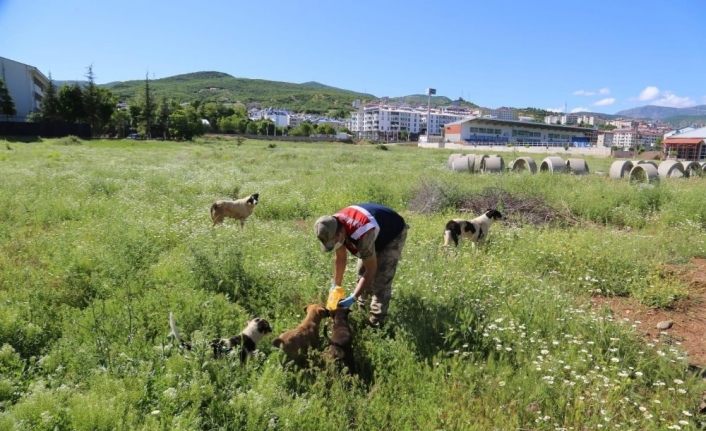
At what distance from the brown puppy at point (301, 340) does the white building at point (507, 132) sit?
344ft

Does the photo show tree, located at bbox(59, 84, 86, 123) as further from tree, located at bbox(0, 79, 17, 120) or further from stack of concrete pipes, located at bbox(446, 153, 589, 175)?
stack of concrete pipes, located at bbox(446, 153, 589, 175)

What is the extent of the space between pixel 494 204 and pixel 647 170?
9142mm

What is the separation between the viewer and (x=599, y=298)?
20.8 feet

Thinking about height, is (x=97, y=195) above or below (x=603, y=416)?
above

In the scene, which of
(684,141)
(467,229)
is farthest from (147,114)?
(684,141)

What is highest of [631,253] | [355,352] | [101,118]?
[101,118]

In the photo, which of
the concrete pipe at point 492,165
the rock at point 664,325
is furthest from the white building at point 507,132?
the rock at point 664,325

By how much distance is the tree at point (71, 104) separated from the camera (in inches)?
2270

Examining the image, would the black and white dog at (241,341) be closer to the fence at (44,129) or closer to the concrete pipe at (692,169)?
the concrete pipe at (692,169)

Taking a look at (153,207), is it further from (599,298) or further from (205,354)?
(599,298)

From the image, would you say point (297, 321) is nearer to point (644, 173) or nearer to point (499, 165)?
point (499, 165)

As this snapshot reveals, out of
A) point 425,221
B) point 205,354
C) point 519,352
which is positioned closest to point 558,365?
point 519,352

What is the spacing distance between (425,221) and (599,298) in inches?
161

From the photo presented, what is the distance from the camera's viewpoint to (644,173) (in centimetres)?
1700
